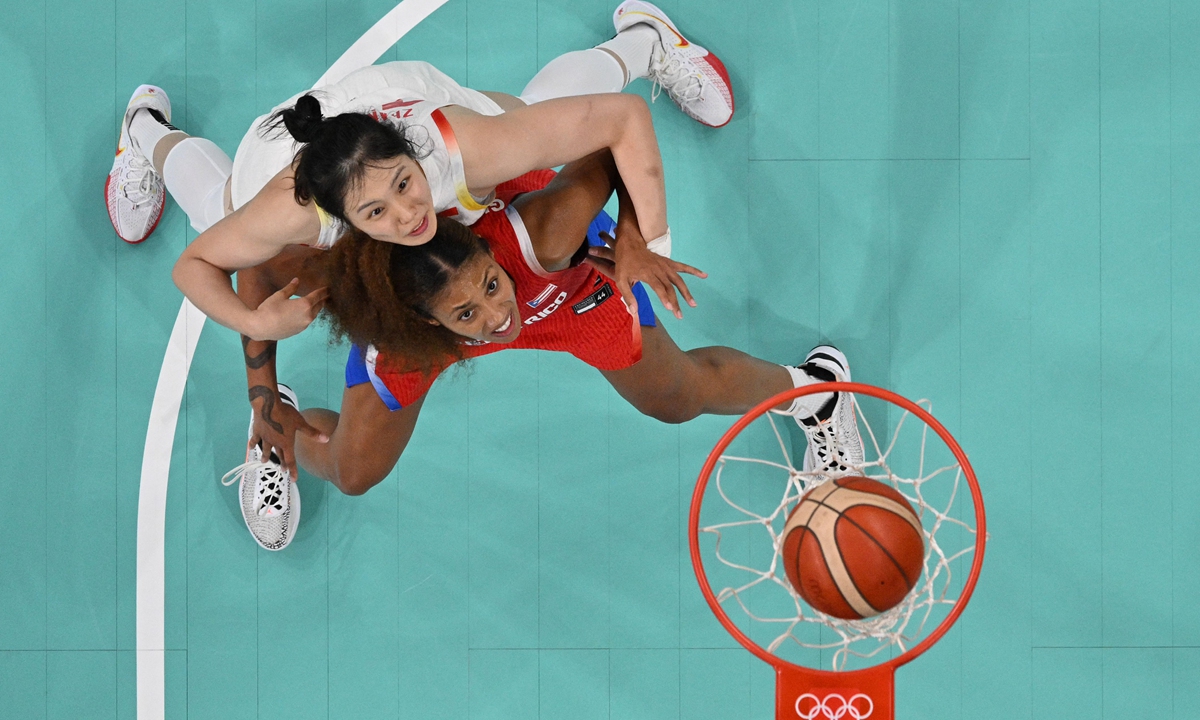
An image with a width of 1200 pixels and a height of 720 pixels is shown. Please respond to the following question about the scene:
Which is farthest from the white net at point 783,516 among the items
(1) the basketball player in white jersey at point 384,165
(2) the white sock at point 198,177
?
(2) the white sock at point 198,177

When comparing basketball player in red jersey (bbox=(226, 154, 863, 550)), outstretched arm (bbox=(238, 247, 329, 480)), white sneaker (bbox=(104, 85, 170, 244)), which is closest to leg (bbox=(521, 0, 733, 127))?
basketball player in red jersey (bbox=(226, 154, 863, 550))

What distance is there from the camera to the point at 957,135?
10.2ft

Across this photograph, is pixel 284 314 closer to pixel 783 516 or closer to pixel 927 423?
pixel 927 423

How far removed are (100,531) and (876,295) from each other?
9.83ft

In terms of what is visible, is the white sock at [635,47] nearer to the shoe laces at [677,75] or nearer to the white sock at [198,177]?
the shoe laces at [677,75]

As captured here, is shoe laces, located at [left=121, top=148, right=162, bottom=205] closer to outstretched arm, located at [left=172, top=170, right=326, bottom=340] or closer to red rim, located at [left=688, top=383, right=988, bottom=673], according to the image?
outstretched arm, located at [left=172, top=170, right=326, bottom=340]

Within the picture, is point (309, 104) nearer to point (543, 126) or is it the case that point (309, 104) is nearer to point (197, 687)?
point (543, 126)

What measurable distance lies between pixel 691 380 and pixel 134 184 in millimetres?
2118

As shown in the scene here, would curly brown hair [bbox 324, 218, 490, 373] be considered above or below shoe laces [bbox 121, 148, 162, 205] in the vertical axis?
below

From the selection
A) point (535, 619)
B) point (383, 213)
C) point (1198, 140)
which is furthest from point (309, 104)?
point (1198, 140)

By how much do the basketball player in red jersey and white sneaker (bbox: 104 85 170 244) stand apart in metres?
0.82

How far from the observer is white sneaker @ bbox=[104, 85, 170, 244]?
3.11 metres

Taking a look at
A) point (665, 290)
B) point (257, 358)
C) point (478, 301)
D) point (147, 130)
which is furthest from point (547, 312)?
point (147, 130)

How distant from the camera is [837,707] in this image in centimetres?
211
